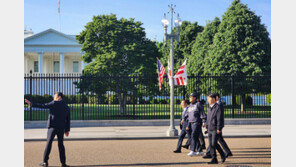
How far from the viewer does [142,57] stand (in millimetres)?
20234

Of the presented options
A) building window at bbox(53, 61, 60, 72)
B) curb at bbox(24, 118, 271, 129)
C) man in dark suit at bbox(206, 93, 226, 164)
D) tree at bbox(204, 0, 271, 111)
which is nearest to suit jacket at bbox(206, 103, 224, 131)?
man in dark suit at bbox(206, 93, 226, 164)

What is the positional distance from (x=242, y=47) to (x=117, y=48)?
399 inches

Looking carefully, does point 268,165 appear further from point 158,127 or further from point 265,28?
point 265,28

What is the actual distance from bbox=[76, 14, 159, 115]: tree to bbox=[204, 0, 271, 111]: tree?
21.8ft

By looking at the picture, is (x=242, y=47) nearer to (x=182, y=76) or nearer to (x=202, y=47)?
(x=202, y=47)

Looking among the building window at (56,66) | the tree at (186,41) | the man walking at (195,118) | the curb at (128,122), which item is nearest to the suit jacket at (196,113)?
the man walking at (195,118)

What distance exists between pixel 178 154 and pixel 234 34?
17684 millimetres

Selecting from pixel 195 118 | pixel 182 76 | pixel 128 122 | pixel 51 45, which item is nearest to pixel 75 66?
pixel 51 45

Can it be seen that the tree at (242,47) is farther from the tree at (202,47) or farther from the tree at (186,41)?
the tree at (186,41)

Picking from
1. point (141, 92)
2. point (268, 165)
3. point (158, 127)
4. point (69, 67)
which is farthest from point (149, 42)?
point (69, 67)

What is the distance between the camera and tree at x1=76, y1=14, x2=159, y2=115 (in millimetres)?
19719

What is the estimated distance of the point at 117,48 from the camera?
2000cm

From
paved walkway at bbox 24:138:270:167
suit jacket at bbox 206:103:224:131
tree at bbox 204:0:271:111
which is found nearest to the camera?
suit jacket at bbox 206:103:224:131

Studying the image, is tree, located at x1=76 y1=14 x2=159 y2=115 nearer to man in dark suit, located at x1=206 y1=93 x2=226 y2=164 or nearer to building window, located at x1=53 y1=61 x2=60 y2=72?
man in dark suit, located at x1=206 y1=93 x2=226 y2=164
